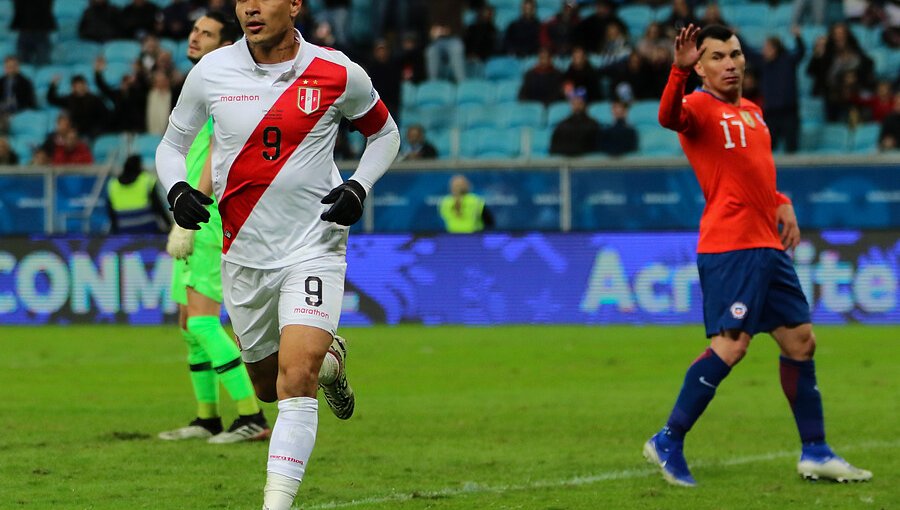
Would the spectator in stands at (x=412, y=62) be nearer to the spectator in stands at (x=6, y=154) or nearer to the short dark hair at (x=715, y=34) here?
the spectator in stands at (x=6, y=154)

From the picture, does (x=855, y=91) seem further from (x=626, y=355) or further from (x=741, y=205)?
(x=741, y=205)

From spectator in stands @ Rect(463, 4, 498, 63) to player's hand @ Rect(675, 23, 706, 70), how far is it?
16.4 m

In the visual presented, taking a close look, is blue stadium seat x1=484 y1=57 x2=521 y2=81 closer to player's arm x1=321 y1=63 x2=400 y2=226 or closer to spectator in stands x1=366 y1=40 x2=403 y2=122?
spectator in stands x1=366 y1=40 x2=403 y2=122

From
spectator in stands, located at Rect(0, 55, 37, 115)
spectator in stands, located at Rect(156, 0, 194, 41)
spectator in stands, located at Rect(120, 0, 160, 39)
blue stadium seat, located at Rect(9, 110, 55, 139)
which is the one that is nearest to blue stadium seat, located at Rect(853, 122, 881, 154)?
spectator in stands, located at Rect(156, 0, 194, 41)

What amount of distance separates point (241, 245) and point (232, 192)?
0.70ft

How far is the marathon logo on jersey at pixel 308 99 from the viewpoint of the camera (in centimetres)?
602

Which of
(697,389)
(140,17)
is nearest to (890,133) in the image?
(140,17)

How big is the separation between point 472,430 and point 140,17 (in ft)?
54.0

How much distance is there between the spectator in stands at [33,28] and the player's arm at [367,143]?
20.1 meters

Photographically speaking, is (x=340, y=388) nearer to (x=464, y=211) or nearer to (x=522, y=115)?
(x=464, y=211)

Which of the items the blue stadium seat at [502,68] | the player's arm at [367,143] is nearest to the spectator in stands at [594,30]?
the blue stadium seat at [502,68]

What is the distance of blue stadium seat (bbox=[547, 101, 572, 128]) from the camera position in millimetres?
21219

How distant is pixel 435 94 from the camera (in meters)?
22.7

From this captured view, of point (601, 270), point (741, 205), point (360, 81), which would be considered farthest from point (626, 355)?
point (360, 81)
